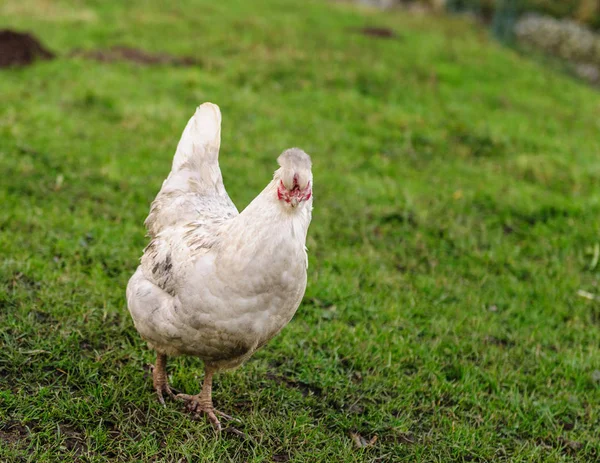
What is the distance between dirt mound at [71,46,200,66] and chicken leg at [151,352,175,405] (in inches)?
269

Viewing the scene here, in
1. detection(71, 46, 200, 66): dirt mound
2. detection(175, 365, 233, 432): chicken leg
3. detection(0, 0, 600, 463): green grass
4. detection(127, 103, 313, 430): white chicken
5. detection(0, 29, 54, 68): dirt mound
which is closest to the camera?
detection(127, 103, 313, 430): white chicken

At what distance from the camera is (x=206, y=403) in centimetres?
347

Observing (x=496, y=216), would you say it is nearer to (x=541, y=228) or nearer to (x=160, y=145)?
(x=541, y=228)

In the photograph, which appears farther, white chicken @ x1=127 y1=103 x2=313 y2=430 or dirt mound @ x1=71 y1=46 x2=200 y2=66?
dirt mound @ x1=71 y1=46 x2=200 y2=66

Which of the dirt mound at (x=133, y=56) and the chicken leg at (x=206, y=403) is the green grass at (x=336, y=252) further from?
the dirt mound at (x=133, y=56)

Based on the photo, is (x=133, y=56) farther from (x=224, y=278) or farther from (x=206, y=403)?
(x=224, y=278)

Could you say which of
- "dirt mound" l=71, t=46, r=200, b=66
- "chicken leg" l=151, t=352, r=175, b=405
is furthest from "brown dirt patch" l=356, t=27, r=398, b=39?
"chicken leg" l=151, t=352, r=175, b=405

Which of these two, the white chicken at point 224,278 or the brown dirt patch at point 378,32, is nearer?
the white chicken at point 224,278

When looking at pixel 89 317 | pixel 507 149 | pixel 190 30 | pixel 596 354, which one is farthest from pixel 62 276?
pixel 190 30

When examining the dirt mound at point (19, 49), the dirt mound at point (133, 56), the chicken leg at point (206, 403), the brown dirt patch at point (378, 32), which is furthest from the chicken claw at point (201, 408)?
the brown dirt patch at point (378, 32)

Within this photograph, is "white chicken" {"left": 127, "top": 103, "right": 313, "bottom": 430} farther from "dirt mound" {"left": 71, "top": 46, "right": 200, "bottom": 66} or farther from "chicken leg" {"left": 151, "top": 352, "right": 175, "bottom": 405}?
"dirt mound" {"left": 71, "top": 46, "right": 200, "bottom": 66}

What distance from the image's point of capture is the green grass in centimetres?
351

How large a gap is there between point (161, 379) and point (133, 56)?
7.23 meters

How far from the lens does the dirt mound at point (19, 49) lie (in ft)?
28.1
